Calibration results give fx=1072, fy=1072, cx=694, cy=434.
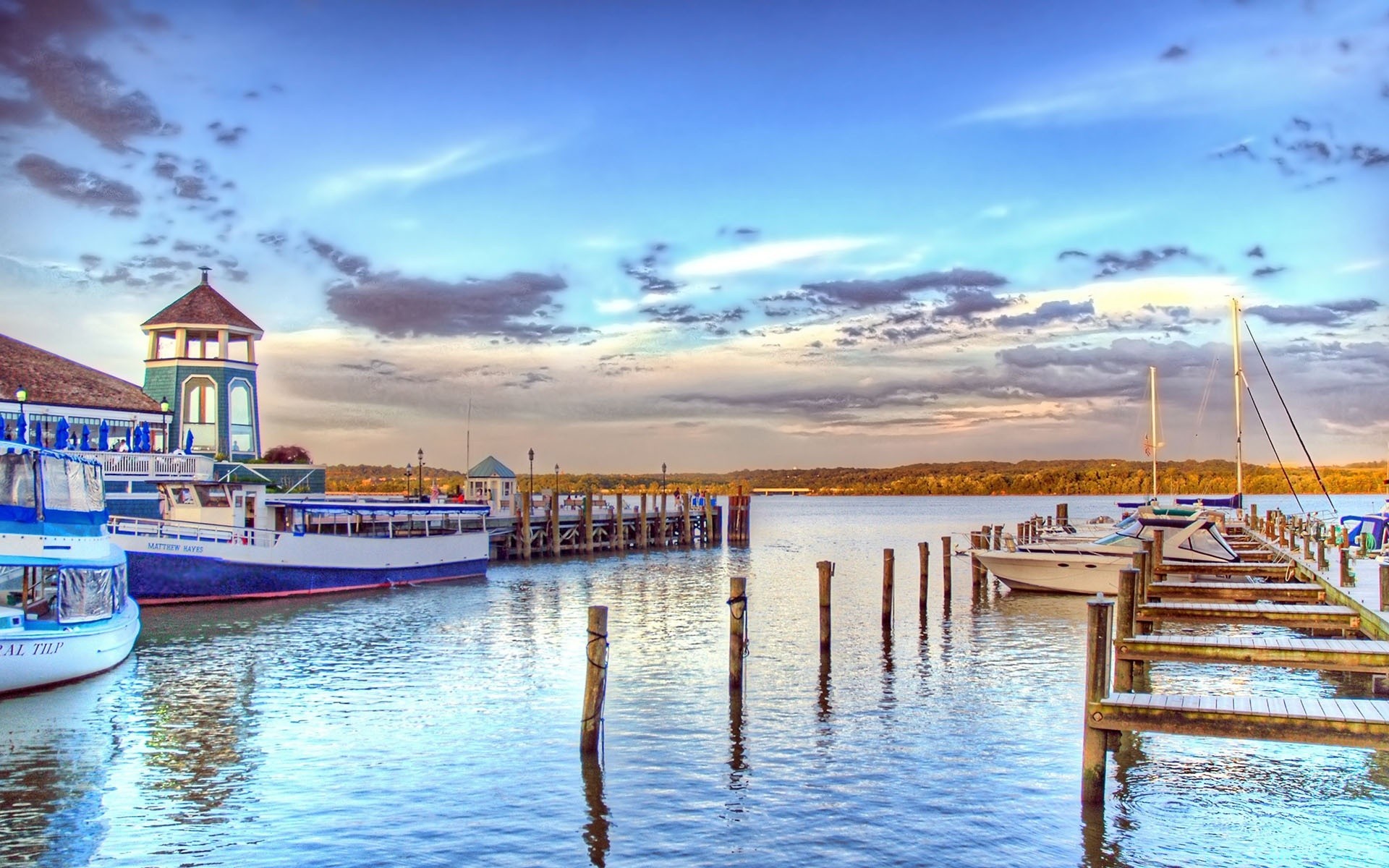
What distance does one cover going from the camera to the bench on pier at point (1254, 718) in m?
11.7

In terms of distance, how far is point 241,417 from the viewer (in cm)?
5381

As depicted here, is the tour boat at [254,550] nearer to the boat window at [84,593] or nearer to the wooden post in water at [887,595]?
the boat window at [84,593]

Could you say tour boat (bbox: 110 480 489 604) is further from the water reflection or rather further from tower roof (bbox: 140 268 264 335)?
the water reflection

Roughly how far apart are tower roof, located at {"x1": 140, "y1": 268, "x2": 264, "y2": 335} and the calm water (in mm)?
26209

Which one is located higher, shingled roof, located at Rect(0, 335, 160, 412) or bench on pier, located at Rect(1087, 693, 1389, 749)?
shingled roof, located at Rect(0, 335, 160, 412)

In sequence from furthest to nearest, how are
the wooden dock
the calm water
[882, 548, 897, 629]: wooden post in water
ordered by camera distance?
1. [882, 548, 897, 629]: wooden post in water
2. the calm water
3. the wooden dock

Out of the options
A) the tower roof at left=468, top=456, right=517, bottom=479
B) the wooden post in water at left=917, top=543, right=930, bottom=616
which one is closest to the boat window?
the wooden post in water at left=917, top=543, right=930, bottom=616

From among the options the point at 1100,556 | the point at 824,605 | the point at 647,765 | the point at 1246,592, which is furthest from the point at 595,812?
the point at 1100,556

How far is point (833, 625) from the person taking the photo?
33.1 m

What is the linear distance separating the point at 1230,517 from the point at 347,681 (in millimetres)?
53229

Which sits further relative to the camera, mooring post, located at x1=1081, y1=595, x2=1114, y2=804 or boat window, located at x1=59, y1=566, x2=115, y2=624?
boat window, located at x1=59, y1=566, x2=115, y2=624

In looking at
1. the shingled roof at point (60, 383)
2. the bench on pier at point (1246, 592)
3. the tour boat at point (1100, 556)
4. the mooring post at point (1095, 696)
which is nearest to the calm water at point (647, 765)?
the mooring post at point (1095, 696)

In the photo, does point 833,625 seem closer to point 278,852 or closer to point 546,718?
point 546,718

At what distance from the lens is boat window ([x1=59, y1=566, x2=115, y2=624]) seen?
72.2ft
